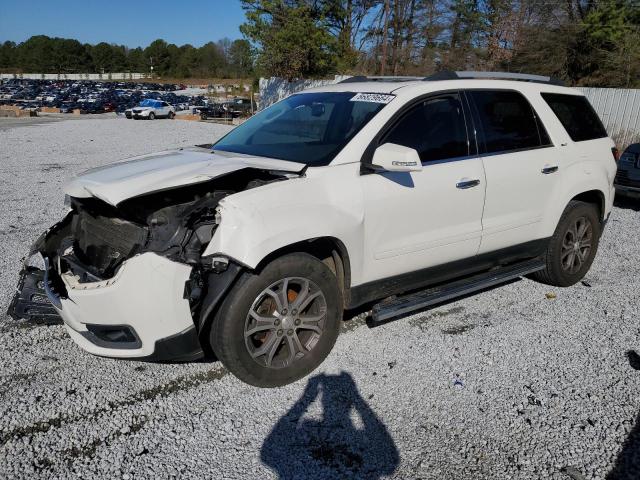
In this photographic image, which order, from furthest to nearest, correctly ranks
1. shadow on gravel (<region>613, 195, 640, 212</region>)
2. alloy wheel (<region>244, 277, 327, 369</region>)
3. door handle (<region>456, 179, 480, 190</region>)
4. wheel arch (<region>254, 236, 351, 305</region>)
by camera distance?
1. shadow on gravel (<region>613, 195, 640, 212</region>)
2. door handle (<region>456, 179, 480, 190</region>)
3. wheel arch (<region>254, 236, 351, 305</region>)
4. alloy wheel (<region>244, 277, 327, 369</region>)

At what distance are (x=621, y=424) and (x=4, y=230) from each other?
6.92 meters

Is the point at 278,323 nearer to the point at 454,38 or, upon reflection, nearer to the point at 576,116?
the point at 576,116

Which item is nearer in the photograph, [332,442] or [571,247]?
[332,442]

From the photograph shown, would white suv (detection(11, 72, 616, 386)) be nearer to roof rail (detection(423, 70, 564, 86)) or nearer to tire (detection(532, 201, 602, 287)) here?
roof rail (detection(423, 70, 564, 86))

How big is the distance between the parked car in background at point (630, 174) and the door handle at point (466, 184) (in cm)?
585

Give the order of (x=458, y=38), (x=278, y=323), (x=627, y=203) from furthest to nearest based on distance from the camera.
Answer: (x=458, y=38) < (x=627, y=203) < (x=278, y=323)

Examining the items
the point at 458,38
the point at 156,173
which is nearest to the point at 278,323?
the point at 156,173

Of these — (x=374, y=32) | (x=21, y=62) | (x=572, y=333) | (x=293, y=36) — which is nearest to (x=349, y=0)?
(x=374, y=32)

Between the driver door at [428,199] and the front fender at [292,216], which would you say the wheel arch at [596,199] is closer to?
the driver door at [428,199]

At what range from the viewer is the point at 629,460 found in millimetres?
2693

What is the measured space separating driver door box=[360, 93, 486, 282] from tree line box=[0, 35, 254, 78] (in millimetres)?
133247

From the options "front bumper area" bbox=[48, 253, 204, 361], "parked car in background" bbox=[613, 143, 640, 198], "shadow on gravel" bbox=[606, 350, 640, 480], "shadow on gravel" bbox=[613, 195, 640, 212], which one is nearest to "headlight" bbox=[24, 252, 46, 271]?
"front bumper area" bbox=[48, 253, 204, 361]

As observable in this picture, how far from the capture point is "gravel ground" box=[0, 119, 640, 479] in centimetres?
265

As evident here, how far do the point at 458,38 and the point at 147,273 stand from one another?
108 ft
